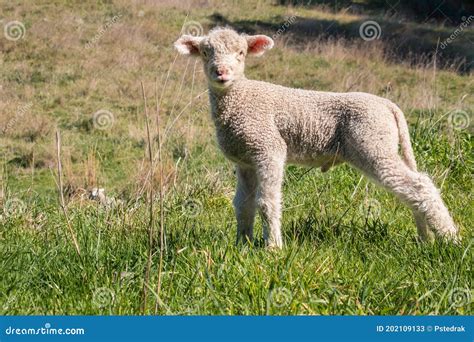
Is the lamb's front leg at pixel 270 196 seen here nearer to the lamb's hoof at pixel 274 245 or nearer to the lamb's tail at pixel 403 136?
the lamb's hoof at pixel 274 245

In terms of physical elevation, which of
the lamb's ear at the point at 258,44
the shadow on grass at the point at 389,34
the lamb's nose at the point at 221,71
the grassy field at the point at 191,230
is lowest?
the shadow on grass at the point at 389,34

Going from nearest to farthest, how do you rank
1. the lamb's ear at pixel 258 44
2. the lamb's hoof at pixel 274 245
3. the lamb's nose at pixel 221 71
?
the lamb's hoof at pixel 274 245
the lamb's nose at pixel 221 71
the lamb's ear at pixel 258 44

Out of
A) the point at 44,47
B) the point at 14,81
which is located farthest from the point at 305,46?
the point at 14,81

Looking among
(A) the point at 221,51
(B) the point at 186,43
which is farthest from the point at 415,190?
(B) the point at 186,43

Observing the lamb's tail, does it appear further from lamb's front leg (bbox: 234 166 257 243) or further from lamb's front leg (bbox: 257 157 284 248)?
lamb's front leg (bbox: 234 166 257 243)

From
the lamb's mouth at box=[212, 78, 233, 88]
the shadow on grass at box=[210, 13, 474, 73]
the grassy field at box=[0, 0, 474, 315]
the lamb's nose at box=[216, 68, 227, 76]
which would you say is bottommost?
the shadow on grass at box=[210, 13, 474, 73]

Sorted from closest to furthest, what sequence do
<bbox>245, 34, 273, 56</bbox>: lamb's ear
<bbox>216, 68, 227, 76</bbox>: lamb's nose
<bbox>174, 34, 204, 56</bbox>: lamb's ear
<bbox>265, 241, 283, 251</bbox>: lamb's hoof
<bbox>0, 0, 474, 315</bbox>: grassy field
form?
<bbox>0, 0, 474, 315</bbox>: grassy field, <bbox>265, 241, 283, 251</bbox>: lamb's hoof, <bbox>216, 68, 227, 76</bbox>: lamb's nose, <bbox>174, 34, 204, 56</bbox>: lamb's ear, <bbox>245, 34, 273, 56</bbox>: lamb's ear

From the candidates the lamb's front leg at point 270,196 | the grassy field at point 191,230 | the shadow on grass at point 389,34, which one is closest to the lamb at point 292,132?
the lamb's front leg at point 270,196

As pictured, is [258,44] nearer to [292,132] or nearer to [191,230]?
[292,132]

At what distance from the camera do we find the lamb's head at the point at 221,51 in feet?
15.5

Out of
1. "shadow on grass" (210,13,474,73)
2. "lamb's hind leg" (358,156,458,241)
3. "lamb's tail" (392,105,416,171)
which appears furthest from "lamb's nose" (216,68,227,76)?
"shadow on grass" (210,13,474,73)

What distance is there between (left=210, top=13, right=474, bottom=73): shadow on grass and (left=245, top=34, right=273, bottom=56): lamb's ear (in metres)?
17.2

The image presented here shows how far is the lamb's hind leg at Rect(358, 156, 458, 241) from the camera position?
4.78 meters

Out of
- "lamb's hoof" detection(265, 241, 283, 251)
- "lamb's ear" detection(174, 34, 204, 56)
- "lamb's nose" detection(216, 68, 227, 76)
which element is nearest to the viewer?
"lamb's hoof" detection(265, 241, 283, 251)
